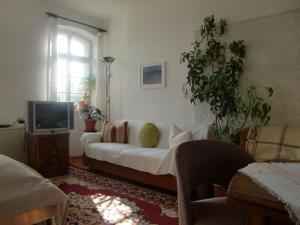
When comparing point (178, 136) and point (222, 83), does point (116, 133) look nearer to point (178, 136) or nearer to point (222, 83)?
point (178, 136)

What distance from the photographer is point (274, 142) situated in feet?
8.88

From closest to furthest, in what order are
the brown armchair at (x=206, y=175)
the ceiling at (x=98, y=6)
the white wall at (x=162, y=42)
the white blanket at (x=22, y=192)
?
the brown armchair at (x=206, y=175) → the white blanket at (x=22, y=192) → the white wall at (x=162, y=42) → the ceiling at (x=98, y=6)

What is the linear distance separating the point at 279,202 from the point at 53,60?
454 cm

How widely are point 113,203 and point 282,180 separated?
6.67 feet

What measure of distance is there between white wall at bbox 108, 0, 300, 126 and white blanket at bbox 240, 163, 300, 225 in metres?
2.51

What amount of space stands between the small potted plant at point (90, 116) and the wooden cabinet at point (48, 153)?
85cm

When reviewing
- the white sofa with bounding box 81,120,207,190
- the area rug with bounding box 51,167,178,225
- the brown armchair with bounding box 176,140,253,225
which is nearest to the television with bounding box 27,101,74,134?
the white sofa with bounding box 81,120,207,190

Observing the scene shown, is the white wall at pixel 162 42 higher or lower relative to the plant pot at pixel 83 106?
higher

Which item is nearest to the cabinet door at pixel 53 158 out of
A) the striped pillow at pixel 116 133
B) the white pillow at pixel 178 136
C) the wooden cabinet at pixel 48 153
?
the wooden cabinet at pixel 48 153

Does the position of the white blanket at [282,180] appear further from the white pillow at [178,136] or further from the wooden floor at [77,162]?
the wooden floor at [77,162]

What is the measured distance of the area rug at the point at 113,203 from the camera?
237cm

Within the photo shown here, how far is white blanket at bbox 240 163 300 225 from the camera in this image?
0.86m

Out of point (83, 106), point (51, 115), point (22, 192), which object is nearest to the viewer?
point (22, 192)

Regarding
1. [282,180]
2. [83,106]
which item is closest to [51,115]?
[83,106]
